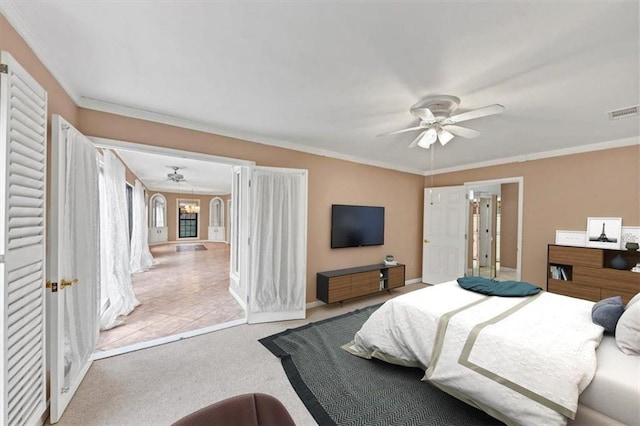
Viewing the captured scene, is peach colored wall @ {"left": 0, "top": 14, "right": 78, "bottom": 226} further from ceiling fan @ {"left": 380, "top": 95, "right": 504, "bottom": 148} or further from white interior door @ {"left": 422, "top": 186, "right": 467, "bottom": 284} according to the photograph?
white interior door @ {"left": 422, "top": 186, "right": 467, "bottom": 284}

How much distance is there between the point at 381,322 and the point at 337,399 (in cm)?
78

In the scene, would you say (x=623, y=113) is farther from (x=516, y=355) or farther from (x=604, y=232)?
(x=516, y=355)

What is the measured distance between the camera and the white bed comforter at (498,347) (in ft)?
4.97

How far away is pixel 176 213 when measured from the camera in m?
12.2

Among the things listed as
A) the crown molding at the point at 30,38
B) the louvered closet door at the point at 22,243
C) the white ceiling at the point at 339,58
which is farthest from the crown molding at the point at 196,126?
the louvered closet door at the point at 22,243

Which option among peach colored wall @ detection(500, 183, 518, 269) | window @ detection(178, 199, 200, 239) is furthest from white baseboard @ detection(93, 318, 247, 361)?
window @ detection(178, 199, 200, 239)

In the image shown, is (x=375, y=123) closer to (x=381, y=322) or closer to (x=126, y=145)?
(x=381, y=322)

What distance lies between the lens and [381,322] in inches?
100.0

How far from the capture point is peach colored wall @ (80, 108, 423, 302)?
9.24 ft

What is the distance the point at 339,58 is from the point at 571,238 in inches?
171

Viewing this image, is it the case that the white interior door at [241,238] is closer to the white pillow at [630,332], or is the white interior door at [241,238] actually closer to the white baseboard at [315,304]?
the white baseboard at [315,304]

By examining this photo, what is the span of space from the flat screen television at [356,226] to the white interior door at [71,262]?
3039 millimetres

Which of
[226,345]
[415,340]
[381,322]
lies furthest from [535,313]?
[226,345]

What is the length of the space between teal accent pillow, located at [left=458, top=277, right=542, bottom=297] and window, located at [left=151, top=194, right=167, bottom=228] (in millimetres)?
12089
